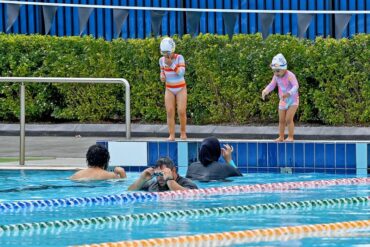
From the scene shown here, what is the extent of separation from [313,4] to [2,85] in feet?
18.8

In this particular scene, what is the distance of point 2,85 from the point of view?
24.1 metres

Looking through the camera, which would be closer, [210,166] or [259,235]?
[259,235]

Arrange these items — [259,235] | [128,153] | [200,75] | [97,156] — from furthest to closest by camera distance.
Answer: [200,75] → [128,153] → [97,156] → [259,235]

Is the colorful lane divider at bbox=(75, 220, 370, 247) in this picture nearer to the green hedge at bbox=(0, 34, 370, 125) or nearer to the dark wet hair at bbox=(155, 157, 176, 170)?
the dark wet hair at bbox=(155, 157, 176, 170)

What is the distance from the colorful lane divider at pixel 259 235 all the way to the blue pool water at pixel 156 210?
0.17m

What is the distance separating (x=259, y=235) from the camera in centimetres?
1101

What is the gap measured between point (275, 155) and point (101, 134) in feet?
19.4

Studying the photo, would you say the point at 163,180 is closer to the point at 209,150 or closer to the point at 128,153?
the point at 209,150

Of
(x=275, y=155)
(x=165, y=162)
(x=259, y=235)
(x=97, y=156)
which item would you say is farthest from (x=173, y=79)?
(x=259, y=235)

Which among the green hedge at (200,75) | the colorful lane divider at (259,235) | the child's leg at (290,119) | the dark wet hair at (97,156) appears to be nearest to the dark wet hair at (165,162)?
the dark wet hair at (97,156)

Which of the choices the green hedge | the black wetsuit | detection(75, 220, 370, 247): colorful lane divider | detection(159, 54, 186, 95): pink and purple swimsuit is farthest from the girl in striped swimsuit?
detection(75, 220, 370, 247): colorful lane divider

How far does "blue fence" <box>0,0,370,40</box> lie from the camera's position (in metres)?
24.0

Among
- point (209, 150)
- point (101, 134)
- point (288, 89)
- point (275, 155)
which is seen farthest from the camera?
point (101, 134)

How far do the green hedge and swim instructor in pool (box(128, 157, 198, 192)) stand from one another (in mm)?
8160
